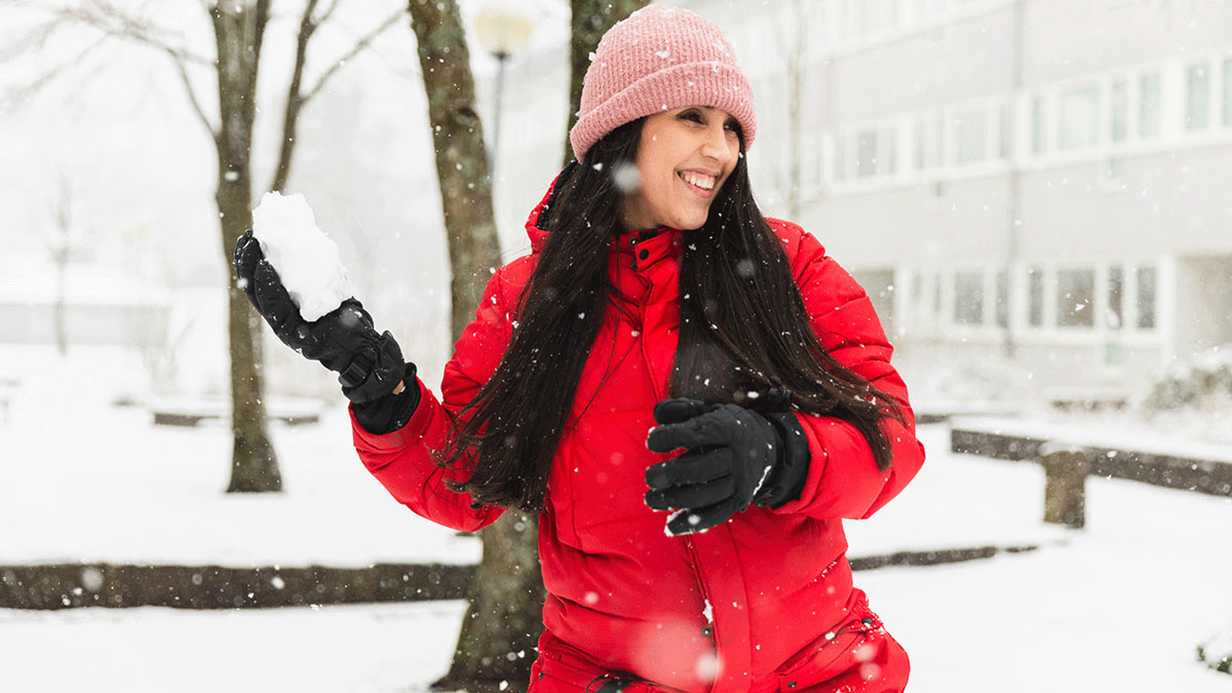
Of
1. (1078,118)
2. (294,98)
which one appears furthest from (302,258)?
(1078,118)

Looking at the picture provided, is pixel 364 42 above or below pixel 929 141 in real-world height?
below

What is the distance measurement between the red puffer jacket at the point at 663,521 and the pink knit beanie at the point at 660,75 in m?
0.21

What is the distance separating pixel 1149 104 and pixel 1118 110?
68 cm

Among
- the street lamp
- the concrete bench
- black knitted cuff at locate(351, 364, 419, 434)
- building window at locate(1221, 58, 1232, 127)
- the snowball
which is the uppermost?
building window at locate(1221, 58, 1232, 127)

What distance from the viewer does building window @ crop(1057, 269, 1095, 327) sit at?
2005 centimetres

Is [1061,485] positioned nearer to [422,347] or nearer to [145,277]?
[422,347]

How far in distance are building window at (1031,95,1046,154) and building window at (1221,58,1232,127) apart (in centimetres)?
365

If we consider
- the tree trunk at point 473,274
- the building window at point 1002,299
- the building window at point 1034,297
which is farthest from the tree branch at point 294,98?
the building window at point 1002,299

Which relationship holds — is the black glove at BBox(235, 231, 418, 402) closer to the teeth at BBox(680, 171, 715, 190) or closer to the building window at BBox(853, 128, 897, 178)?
the teeth at BBox(680, 171, 715, 190)

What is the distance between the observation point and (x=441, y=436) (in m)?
2.02

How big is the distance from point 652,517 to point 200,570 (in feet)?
16.6

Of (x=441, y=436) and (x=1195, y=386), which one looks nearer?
(x=441, y=436)

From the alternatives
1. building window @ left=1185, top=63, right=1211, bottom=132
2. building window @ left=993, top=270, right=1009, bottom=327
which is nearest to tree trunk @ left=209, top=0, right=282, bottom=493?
building window @ left=1185, top=63, right=1211, bottom=132

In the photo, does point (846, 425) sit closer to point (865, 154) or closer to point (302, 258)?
point (302, 258)
